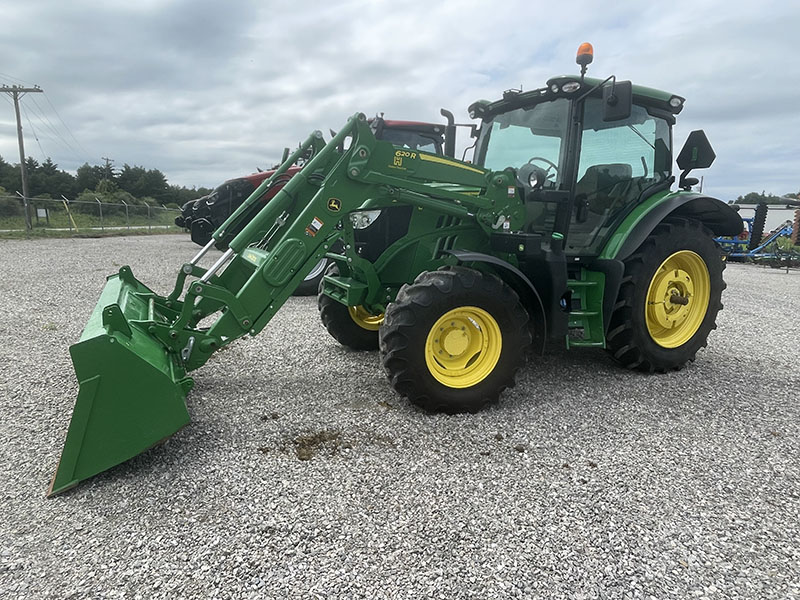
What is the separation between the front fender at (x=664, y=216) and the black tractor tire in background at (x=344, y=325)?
2.29m

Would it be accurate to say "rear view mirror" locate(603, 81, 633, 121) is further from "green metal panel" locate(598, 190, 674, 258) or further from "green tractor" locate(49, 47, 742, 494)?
"green metal panel" locate(598, 190, 674, 258)

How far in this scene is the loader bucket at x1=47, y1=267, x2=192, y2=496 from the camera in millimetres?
2607

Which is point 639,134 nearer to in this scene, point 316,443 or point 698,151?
point 698,151

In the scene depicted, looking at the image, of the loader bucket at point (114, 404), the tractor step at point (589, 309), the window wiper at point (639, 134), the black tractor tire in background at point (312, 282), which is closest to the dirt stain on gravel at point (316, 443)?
the loader bucket at point (114, 404)

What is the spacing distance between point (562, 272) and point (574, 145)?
109 cm

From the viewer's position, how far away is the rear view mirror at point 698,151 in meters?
4.82

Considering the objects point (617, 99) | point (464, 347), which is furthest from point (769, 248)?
point (464, 347)

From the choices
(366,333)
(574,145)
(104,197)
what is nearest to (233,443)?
(366,333)

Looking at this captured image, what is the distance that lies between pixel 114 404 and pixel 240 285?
4.45ft

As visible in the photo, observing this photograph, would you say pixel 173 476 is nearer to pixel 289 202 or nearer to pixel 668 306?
pixel 289 202

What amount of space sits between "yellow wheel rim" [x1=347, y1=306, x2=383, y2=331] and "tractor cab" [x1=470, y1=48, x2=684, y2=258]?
1.80 m

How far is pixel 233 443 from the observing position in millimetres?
3154

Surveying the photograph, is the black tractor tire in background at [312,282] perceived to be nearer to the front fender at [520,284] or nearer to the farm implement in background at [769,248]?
the front fender at [520,284]

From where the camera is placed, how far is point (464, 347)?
375 cm
